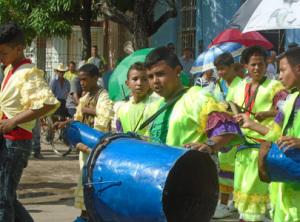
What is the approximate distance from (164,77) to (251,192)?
2590 mm

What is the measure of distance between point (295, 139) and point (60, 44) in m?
22.8

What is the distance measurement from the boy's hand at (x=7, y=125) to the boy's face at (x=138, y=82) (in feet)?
3.70

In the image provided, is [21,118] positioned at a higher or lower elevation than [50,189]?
higher

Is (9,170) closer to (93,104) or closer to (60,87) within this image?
(93,104)

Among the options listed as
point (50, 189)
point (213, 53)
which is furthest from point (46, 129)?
point (213, 53)

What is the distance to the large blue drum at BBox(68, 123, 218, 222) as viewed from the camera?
348 centimetres

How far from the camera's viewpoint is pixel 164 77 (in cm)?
425

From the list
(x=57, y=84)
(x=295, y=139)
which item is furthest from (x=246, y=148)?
(x=57, y=84)

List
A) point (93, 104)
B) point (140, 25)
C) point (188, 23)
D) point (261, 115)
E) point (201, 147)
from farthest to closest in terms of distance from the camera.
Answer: point (188, 23) → point (140, 25) → point (93, 104) → point (261, 115) → point (201, 147)

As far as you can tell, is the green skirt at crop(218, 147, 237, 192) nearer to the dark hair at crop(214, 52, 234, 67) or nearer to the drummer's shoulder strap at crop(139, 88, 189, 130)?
the dark hair at crop(214, 52, 234, 67)

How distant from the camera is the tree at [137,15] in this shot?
1617cm

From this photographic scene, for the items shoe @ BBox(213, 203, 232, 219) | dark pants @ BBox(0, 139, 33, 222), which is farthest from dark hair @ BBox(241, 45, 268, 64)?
dark pants @ BBox(0, 139, 33, 222)

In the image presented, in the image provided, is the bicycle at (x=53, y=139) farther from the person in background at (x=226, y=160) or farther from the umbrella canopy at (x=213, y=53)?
the person in background at (x=226, y=160)

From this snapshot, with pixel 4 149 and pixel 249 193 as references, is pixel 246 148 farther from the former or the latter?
pixel 4 149
